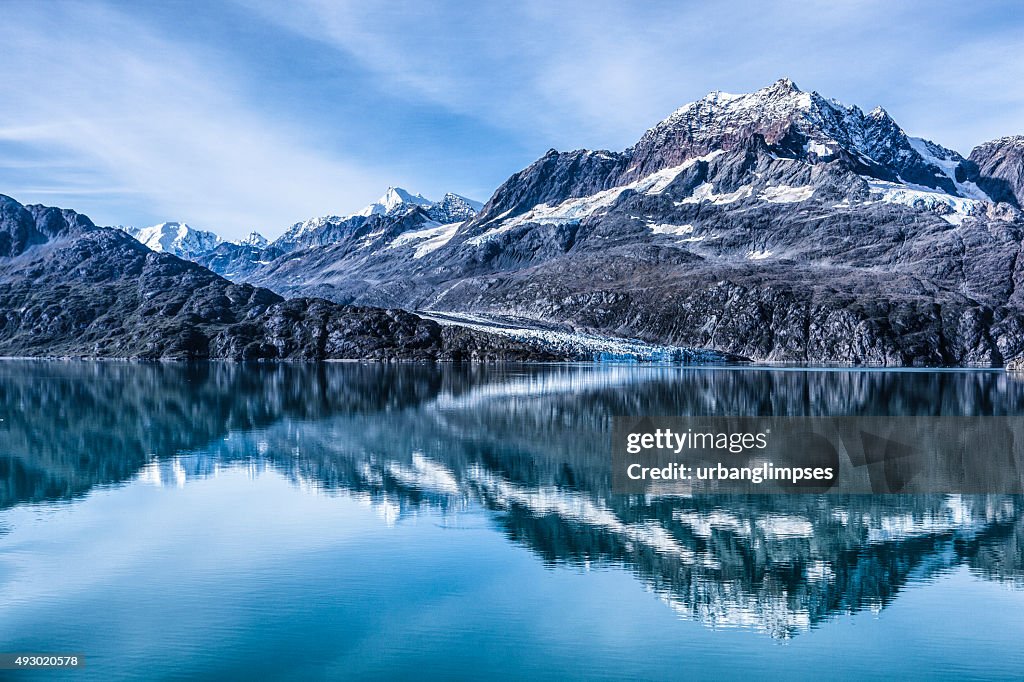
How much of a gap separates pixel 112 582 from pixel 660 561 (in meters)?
26.9

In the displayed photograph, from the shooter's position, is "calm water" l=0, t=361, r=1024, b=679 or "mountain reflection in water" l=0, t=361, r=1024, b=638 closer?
"calm water" l=0, t=361, r=1024, b=679

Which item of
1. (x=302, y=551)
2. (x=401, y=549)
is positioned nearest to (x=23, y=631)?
(x=302, y=551)

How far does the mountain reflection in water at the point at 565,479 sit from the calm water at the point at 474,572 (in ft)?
0.94

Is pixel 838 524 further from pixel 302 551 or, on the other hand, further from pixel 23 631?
pixel 23 631

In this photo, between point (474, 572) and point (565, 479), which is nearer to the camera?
point (474, 572)

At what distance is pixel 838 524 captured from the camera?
1967 inches

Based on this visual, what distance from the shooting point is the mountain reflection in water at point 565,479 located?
39.9 metres

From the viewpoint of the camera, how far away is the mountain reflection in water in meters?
39.9

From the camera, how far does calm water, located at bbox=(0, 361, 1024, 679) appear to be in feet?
98.5

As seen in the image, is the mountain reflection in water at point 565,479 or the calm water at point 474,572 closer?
the calm water at point 474,572

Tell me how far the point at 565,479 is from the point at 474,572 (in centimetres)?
2610

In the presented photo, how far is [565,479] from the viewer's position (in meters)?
65.6

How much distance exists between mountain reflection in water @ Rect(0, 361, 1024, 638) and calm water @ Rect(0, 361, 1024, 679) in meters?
0.29

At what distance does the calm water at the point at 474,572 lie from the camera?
30.0 meters
